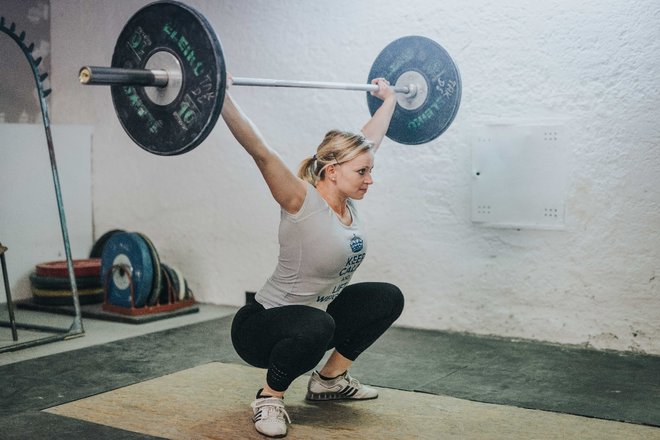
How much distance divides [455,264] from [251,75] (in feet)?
5.32

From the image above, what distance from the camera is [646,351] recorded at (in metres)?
3.70

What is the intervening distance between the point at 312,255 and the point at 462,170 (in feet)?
5.63

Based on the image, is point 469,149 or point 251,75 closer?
point 469,149

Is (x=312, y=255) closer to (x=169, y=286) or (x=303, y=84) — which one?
(x=303, y=84)

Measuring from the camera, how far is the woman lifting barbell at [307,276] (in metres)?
2.55

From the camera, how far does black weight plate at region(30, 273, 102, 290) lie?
188 inches

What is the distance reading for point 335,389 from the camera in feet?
9.73

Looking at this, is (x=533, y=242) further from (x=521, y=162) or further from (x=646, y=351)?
(x=646, y=351)

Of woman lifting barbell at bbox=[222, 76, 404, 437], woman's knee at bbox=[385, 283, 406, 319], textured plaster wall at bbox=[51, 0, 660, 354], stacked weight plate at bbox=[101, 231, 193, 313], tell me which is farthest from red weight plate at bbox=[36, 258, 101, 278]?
woman's knee at bbox=[385, 283, 406, 319]

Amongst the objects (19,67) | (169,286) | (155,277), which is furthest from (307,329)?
(19,67)

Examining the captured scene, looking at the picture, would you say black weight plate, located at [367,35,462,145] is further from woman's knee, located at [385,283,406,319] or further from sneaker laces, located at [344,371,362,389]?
sneaker laces, located at [344,371,362,389]

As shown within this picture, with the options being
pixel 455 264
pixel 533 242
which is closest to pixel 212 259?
pixel 455 264

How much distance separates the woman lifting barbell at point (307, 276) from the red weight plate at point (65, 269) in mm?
2433

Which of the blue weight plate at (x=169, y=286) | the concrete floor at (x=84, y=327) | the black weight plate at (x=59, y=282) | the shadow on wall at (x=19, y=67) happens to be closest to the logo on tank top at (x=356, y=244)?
the concrete floor at (x=84, y=327)
